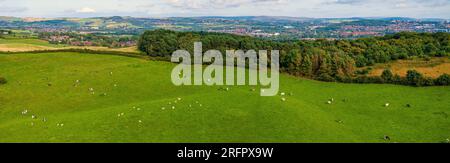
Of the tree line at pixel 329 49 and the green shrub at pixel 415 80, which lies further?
the tree line at pixel 329 49

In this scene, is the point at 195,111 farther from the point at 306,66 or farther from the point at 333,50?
the point at 333,50

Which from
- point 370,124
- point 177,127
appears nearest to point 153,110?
point 177,127

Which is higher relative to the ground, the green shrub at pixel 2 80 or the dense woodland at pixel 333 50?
the dense woodland at pixel 333 50

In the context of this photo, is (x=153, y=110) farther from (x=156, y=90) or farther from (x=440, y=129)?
(x=440, y=129)

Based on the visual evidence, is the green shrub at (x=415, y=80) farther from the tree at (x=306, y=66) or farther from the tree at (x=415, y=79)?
the tree at (x=306, y=66)

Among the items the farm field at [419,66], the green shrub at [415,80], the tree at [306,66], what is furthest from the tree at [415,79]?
the tree at [306,66]
